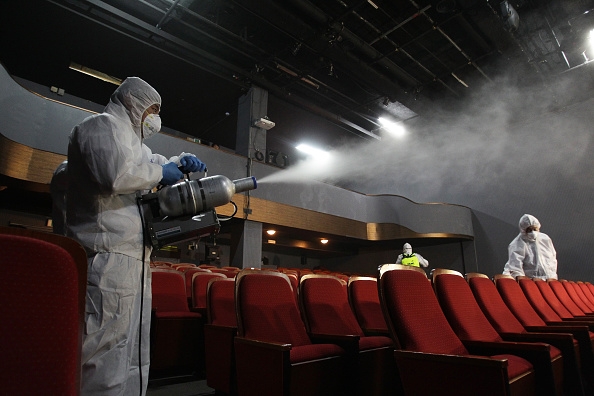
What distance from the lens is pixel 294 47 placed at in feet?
21.1

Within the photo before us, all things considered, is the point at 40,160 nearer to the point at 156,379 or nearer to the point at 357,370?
the point at 156,379

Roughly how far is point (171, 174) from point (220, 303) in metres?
1.20

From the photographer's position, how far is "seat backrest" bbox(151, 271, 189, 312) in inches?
101

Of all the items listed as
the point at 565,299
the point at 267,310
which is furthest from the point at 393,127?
the point at 267,310

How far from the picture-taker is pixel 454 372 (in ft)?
3.83

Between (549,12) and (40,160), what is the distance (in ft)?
24.5

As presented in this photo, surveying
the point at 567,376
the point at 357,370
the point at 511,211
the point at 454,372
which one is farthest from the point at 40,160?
the point at 511,211

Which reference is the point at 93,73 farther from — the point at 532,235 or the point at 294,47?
the point at 532,235

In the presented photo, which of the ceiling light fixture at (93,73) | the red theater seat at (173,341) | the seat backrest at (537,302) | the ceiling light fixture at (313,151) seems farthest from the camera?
the ceiling light fixture at (313,151)

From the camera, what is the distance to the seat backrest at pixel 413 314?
1312 mm

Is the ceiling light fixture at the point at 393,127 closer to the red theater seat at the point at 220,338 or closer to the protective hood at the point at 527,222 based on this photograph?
the protective hood at the point at 527,222

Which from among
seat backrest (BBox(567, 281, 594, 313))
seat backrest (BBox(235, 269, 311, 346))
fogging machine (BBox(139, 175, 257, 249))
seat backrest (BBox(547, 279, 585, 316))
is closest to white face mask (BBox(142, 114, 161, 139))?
fogging machine (BBox(139, 175, 257, 249))

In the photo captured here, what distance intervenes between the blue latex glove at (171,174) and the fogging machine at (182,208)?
67mm

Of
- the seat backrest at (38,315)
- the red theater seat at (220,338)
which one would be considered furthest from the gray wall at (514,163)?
the seat backrest at (38,315)
